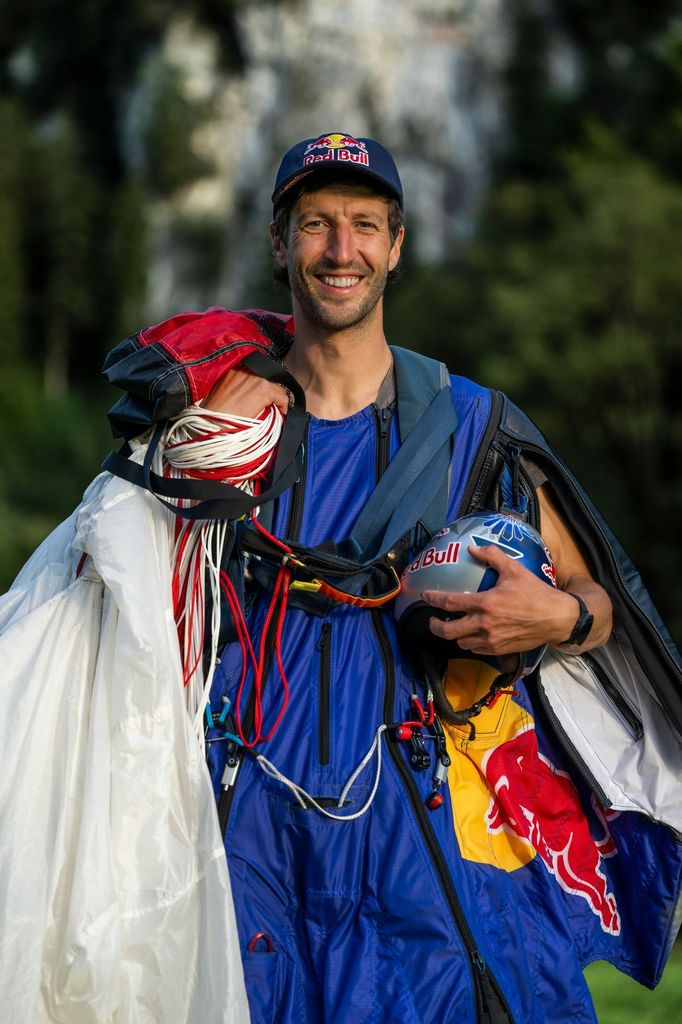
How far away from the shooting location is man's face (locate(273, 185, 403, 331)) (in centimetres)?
326

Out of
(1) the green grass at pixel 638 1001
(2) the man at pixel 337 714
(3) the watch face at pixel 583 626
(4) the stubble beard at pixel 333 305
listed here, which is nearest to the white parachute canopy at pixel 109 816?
(2) the man at pixel 337 714

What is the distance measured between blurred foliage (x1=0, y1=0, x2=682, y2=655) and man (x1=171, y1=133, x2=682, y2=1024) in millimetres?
23599

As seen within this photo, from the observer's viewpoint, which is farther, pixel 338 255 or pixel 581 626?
pixel 338 255

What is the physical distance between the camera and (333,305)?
327 cm

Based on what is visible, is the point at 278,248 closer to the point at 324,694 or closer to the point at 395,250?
the point at 395,250

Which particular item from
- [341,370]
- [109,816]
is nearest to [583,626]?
[341,370]

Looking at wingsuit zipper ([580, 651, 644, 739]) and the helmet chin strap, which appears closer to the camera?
the helmet chin strap

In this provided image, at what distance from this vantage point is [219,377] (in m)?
Answer: 3.22

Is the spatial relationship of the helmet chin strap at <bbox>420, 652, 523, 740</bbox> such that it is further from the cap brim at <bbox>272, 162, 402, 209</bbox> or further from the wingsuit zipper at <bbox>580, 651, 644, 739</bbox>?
the cap brim at <bbox>272, 162, 402, 209</bbox>

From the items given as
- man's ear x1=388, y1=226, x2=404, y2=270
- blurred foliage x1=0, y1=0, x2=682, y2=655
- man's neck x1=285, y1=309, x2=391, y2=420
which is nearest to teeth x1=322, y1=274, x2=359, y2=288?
man's neck x1=285, y1=309, x2=391, y2=420

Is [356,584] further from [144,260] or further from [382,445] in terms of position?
[144,260]

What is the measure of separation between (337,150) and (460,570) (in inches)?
45.0

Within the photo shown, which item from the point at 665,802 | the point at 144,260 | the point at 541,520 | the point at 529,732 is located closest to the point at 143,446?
the point at 541,520

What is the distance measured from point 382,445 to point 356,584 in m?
0.42
